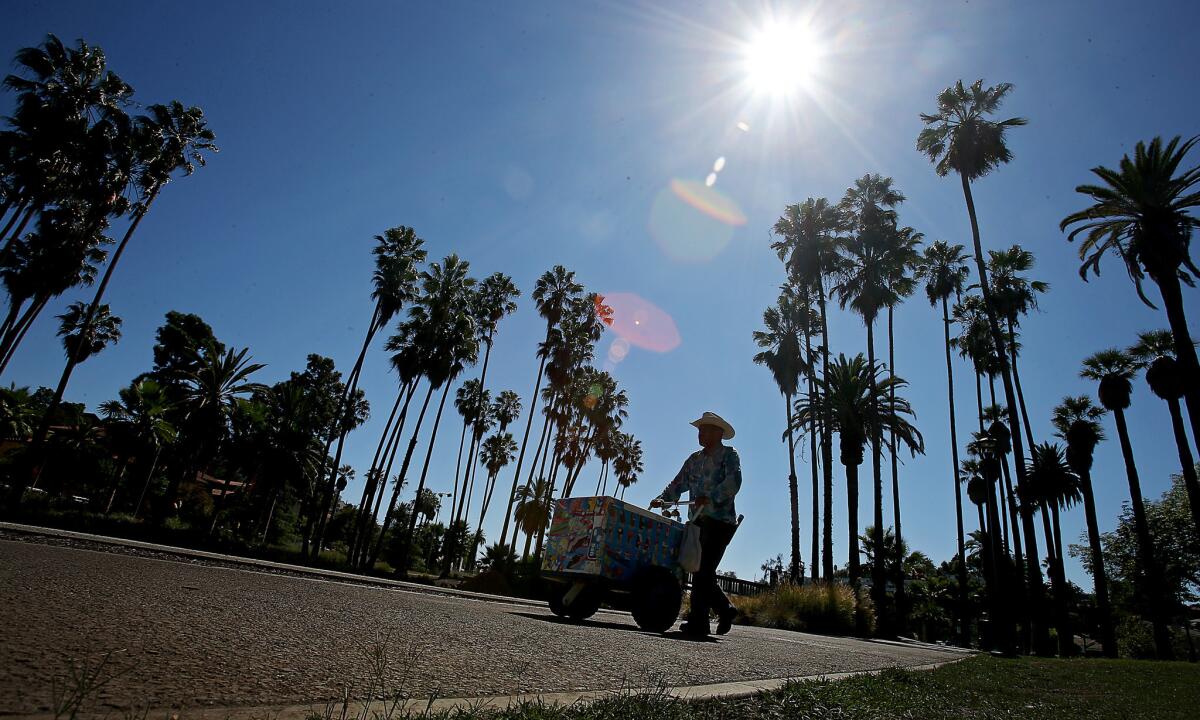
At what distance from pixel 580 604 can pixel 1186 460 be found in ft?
105

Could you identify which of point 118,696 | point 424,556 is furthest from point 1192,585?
point 424,556

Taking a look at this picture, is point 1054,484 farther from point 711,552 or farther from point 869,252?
point 711,552

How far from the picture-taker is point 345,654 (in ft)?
7.42

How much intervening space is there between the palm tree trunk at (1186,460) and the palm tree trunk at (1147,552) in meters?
2.62

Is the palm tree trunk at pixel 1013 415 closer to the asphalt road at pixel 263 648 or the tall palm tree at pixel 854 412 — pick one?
the tall palm tree at pixel 854 412

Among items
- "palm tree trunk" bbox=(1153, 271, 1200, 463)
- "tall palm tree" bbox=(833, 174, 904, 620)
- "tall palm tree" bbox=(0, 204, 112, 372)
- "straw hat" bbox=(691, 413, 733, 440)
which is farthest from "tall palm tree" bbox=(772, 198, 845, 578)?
"tall palm tree" bbox=(0, 204, 112, 372)

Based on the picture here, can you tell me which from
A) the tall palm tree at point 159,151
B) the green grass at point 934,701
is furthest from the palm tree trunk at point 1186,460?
the tall palm tree at point 159,151

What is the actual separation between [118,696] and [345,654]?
3.21 ft

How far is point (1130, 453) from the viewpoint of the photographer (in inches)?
1194

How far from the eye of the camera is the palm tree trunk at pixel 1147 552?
25.7 metres

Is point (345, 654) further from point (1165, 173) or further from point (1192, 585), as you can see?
point (1192, 585)

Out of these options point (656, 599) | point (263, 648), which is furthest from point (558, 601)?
point (263, 648)

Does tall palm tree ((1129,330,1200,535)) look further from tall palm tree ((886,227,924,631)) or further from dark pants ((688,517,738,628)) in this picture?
dark pants ((688,517,738,628))

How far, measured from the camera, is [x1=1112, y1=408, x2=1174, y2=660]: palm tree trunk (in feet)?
84.3
